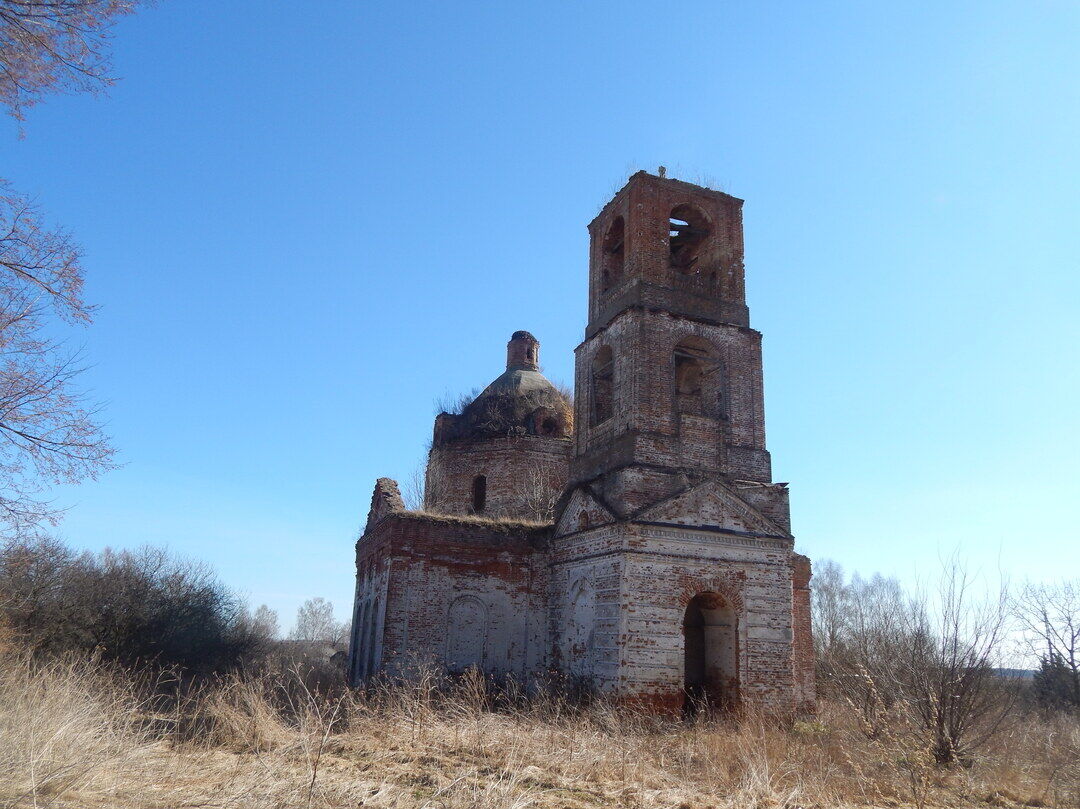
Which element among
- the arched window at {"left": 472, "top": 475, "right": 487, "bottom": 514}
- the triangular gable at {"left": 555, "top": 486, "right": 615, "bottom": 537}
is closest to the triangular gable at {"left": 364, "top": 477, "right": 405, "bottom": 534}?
the triangular gable at {"left": 555, "top": 486, "right": 615, "bottom": 537}

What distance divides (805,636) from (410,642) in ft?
30.3

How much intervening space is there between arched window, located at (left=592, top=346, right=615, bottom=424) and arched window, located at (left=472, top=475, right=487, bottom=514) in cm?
671

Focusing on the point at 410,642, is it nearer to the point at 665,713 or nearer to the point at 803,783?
the point at 665,713

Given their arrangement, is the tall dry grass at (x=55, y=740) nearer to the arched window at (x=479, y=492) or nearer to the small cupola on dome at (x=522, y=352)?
the arched window at (x=479, y=492)

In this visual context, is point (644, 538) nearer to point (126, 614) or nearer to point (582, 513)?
point (582, 513)

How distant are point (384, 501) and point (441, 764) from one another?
8753 mm

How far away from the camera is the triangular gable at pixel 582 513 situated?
1406cm

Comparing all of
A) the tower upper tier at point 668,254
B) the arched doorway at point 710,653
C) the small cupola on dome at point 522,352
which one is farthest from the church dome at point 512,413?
the arched doorway at point 710,653

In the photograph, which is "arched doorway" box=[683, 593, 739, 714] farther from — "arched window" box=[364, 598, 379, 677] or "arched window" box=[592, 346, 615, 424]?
"arched window" box=[364, 598, 379, 677]

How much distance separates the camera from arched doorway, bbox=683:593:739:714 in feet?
43.7

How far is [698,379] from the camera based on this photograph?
1647 cm

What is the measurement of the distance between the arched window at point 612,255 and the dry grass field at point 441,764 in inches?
383

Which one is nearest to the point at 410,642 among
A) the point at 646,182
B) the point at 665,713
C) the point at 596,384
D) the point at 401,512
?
the point at 401,512

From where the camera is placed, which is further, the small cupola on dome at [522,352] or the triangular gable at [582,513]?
the small cupola on dome at [522,352]
